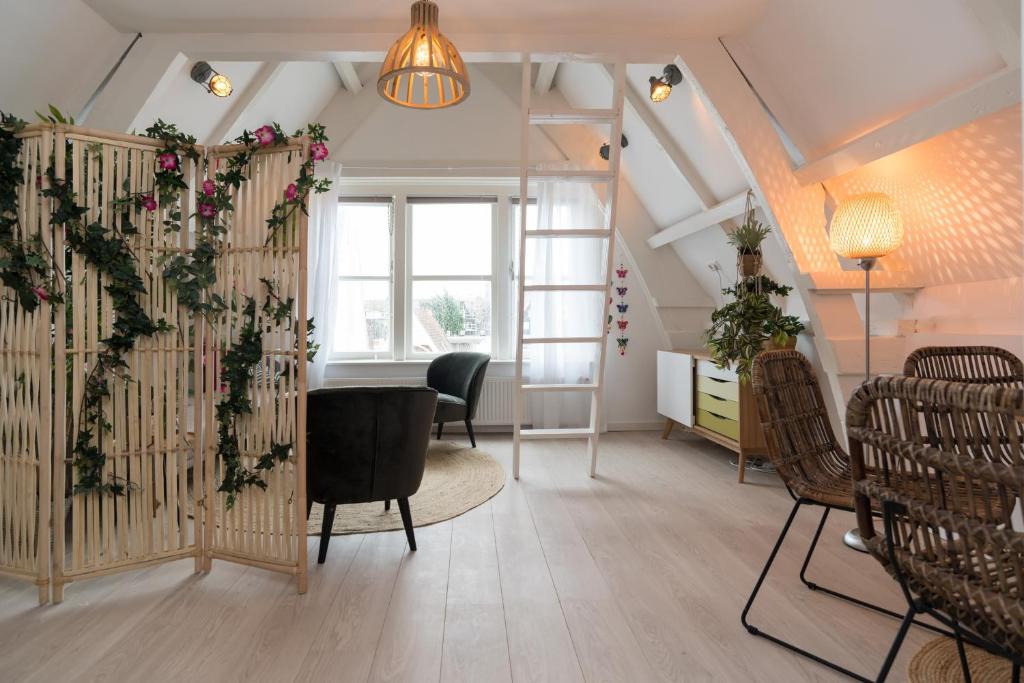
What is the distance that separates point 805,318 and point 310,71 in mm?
3968

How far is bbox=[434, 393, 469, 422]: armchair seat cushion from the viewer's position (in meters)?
4.29

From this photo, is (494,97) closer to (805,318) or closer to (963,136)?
(805,318)

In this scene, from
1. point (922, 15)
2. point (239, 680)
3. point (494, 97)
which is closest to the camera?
point (239, 680)

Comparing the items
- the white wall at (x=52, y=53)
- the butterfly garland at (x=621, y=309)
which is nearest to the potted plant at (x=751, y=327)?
the butterfly garland at (x=621, y=309)

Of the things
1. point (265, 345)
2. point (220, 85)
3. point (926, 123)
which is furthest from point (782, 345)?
point (220, 85)

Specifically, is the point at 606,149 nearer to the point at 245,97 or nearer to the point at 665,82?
the point at 665,82

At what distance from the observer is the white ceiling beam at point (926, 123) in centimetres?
186

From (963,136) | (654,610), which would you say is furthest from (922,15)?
(654,610)

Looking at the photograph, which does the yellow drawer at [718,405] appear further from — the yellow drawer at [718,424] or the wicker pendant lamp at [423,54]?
the wicker pendant lamp at [423,54]

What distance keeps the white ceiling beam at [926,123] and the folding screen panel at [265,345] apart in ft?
7.64

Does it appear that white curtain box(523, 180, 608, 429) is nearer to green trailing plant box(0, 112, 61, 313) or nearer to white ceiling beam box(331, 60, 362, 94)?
white ceiling beam box(331, 60, 362, 94)

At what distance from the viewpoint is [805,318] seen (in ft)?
12.0

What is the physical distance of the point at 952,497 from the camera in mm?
960

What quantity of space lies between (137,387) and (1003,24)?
10.5ft
